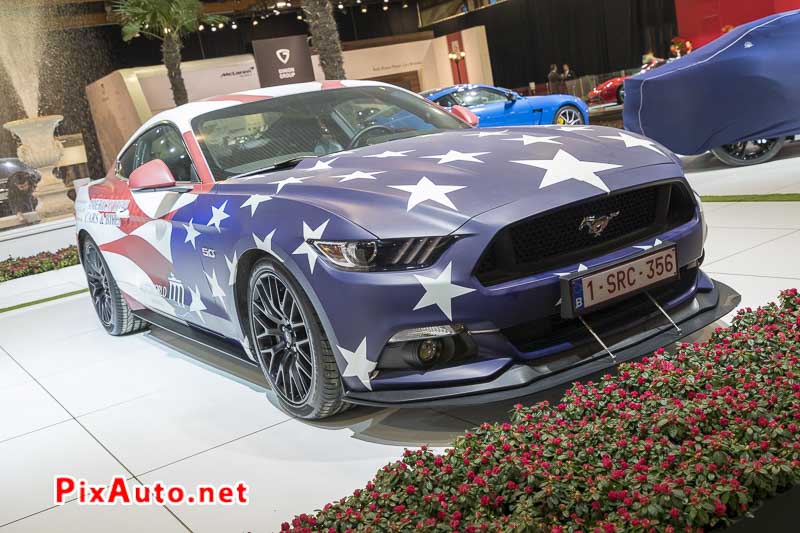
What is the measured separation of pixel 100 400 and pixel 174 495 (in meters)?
1.56

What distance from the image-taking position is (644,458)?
229 centimetres

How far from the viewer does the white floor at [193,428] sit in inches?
116

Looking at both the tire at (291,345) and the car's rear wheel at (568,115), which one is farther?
the car's rear wheel at (568,115)

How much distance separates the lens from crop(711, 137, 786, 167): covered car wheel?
7887 millimetres

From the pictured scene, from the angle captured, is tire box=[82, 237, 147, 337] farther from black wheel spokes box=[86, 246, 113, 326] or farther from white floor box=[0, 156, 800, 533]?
white floor box=[0, 156, 800, 533]

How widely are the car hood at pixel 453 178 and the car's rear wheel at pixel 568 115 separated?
393 inches

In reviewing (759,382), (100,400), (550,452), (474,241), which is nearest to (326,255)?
(474,241)

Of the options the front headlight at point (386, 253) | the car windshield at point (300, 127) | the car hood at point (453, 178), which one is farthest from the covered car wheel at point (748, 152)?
the front headlight at point (386, 253)

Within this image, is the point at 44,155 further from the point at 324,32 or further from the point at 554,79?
the point at 554,79

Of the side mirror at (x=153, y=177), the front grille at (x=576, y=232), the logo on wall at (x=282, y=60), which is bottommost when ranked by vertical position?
the front grille at (x=576, y=232)

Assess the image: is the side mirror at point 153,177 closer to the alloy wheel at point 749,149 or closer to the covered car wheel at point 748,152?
the covered car wheel at point 748,152

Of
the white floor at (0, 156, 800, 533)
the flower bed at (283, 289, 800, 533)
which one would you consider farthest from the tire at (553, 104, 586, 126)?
the flower bed at (283, 289, 800, 533)

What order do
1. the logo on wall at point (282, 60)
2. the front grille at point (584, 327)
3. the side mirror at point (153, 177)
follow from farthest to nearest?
the logo on wall at point (282, 60) → the side mirror at point (153, 177) → the front grille at point (584, 327)

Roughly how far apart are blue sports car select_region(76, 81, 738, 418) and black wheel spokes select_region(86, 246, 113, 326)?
1825mm
